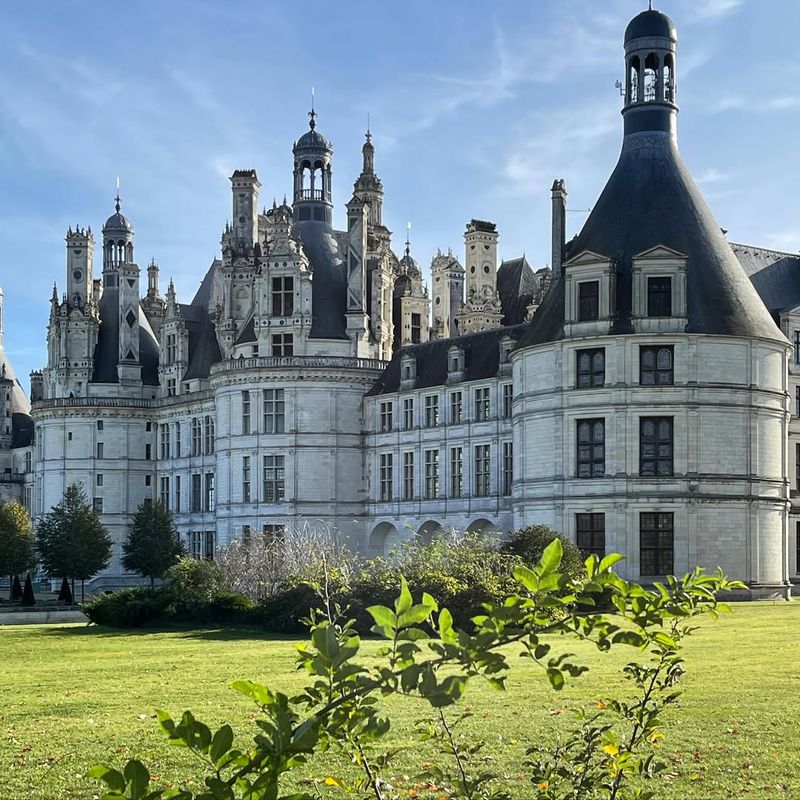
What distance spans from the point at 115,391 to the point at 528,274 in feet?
96.3

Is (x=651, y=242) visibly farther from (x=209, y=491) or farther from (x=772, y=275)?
(x=209, y=491)

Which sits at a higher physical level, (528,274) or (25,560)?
(528,274)

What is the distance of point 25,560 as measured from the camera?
7194cm

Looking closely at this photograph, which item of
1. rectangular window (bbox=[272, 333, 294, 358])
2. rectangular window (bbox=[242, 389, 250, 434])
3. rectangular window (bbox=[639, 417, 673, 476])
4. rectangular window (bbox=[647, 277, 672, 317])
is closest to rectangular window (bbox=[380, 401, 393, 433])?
rectangular window (bbox=[272, 333, 294, 358])

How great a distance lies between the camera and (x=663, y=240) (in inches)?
2058

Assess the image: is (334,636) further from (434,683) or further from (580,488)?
(580,488)

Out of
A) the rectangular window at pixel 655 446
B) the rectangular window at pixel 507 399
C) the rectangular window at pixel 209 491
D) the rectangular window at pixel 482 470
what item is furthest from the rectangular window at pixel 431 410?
the rectangular window at pixel 209 491

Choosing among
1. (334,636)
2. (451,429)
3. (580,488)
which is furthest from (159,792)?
(451,429)

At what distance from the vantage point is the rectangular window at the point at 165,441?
8644 centimetres

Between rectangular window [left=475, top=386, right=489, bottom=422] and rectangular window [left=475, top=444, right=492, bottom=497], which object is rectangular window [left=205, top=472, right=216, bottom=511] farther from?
rectangular window [left=475, top=386, right=489, bottom=422]

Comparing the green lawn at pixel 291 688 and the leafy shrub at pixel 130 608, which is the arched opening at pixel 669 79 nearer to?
the green lawn at pixel 291 688

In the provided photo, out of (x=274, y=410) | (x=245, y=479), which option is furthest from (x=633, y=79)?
(x=245, y=479)

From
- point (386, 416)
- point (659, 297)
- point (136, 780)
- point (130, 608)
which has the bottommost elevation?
point (130, 608)

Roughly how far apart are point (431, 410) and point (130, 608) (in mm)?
27127
